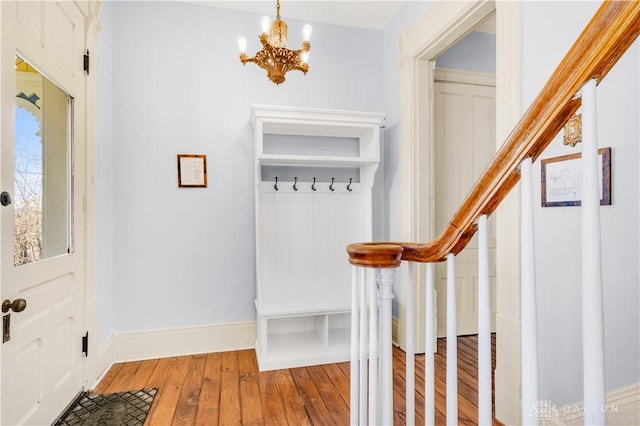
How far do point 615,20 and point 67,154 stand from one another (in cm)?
256

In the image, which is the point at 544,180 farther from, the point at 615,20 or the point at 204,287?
the point at 204,287

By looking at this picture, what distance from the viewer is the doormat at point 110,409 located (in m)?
1.96

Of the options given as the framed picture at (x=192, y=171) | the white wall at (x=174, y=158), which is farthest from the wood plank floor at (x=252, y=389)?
the framed picture at (x=192, y=171)

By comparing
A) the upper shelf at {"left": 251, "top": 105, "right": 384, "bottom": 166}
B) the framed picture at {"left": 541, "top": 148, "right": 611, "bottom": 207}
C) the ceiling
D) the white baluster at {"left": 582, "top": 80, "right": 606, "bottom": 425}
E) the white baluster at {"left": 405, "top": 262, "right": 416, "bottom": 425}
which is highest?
the ceiling

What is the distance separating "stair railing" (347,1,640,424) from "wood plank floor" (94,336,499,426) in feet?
3.64

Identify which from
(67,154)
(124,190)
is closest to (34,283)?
(67,154)

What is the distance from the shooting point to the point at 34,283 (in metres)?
1.72

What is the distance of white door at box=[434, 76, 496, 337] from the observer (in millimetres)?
3182

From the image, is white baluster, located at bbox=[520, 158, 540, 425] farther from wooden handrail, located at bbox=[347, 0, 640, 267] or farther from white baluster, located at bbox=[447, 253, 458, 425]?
white baluster, located at bbox=[447, 253, 458, 425]

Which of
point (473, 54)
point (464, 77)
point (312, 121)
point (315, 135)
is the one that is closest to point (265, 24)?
point (312, 121)

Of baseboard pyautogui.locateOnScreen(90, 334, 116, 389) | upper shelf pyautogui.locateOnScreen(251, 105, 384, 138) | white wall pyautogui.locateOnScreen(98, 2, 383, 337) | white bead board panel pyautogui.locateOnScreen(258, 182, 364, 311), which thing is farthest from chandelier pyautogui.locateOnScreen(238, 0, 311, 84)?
baseboard pyautogui.locateOnScreen(90, 334, 116, 389)

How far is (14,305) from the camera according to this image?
1.51m

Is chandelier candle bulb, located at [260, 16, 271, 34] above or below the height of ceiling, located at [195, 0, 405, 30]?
below

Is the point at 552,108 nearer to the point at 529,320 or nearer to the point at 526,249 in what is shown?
the point at 526,249
